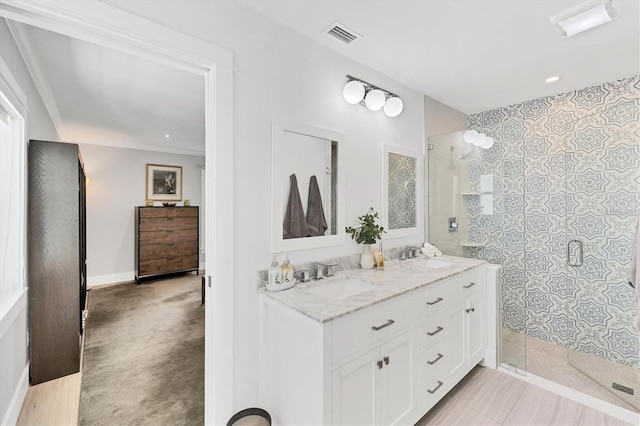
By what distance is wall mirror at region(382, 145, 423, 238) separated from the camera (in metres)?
2.44

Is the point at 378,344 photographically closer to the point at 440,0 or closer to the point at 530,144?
the point at 440,0

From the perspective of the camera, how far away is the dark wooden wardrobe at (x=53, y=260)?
2156 millimetres

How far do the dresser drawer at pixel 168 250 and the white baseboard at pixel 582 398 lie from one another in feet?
16.1

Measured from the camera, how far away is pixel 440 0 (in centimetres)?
155

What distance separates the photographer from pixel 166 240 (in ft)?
16.5

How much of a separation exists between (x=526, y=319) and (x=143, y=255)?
17.8ft

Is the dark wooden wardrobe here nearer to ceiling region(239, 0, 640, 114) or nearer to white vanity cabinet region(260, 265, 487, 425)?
white vanity cabinet region(260, 265, 487, 425)

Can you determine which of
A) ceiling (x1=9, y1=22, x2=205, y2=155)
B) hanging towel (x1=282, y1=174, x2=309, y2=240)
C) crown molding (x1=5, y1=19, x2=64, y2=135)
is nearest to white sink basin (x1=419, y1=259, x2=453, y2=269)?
hanging towel (x1=282, y1=174, x2=309, y2=240)

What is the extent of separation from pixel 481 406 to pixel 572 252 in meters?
1.70

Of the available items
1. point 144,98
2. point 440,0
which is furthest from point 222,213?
point 144,98

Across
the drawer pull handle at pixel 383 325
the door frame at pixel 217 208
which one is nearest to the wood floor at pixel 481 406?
the drawer pull handle at pixel 383 325

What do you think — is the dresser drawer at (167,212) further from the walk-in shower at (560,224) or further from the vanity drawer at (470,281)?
the vanity drawer at (470,281)

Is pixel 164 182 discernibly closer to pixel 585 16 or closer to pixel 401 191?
pixel 401 191

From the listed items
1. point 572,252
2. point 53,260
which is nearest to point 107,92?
point 53,260
